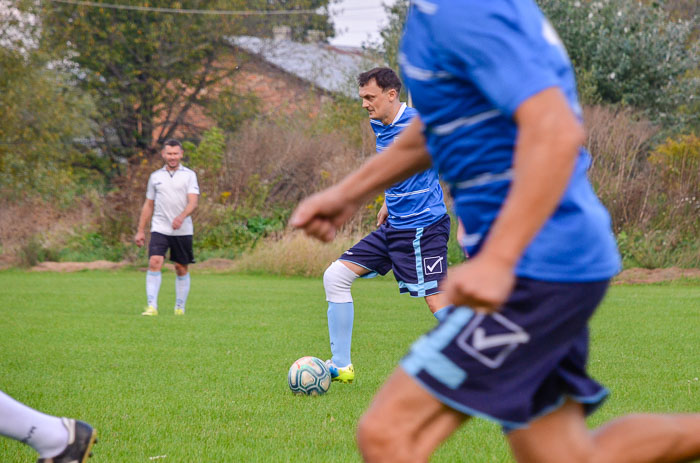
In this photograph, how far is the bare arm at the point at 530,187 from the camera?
192 cm

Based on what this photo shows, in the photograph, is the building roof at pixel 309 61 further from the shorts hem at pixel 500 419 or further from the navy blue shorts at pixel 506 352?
the navy blue shorts at pixel 506 352

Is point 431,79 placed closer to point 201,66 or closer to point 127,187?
point 127,187

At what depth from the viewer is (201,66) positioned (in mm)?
32406

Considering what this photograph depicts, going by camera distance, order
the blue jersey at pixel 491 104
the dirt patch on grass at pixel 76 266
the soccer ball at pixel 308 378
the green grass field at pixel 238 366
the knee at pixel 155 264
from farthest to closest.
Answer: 1. the dirt patch on grass at pixel 76 266
2. the knee at pixel 155 264
3. the soccer ball at pixel 308 378
4. the green grass field at pixel 238 366
5. the blue jersey at pixel 491 104

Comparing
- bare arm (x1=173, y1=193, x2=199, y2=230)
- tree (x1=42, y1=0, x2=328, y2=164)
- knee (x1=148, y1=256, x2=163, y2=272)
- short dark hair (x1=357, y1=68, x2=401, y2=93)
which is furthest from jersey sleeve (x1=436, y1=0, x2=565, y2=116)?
tree (x1=42, y1=0, x2=328, y2=164)

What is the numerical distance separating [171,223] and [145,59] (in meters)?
21.1

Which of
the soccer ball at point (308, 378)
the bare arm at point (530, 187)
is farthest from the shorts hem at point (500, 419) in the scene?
the soccer ball at point (308, 378)

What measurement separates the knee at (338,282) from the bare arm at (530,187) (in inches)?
185

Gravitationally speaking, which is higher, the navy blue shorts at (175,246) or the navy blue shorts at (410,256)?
the navy blue shorts at (410,256)

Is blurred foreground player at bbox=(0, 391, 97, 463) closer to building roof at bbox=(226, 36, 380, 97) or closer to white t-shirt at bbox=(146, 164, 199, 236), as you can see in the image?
white t-shirt at bbox=(146, 164, 199, 236)

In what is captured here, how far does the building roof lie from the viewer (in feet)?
93.8

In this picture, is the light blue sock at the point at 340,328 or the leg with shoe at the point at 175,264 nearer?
the light blue sock at the point at 340,328

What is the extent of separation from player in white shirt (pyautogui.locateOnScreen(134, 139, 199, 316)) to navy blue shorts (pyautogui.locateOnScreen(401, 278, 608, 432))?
10162 millimetres

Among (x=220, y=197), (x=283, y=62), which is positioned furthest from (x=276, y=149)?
(x=283, y=62)
